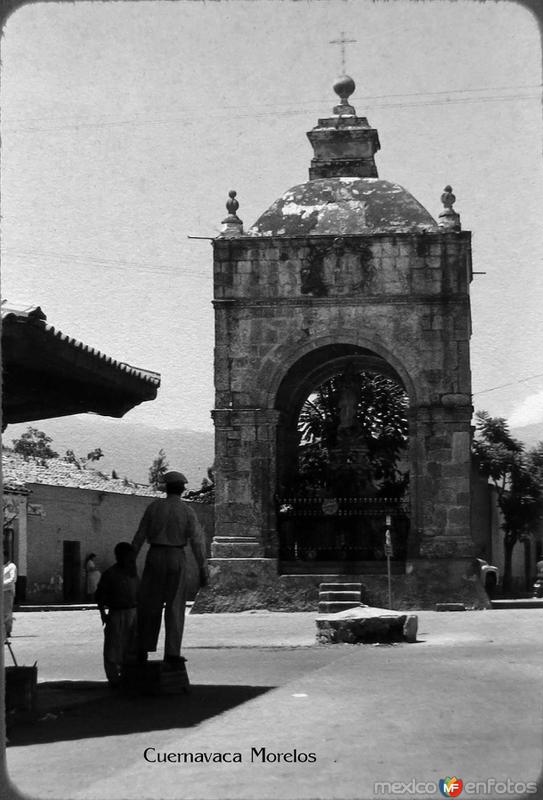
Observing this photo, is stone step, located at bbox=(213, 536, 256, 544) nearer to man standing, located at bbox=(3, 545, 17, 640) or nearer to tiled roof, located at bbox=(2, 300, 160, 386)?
man standing, located at bbox=(3, 545, 17, 640)

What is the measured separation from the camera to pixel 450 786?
235 inches

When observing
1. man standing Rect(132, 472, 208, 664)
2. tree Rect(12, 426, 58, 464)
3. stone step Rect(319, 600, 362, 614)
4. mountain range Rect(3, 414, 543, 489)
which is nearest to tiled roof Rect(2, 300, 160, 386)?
man standing Rect(132, 472, 208, 664)

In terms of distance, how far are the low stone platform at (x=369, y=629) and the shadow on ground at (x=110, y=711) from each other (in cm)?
588

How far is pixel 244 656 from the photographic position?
49.1ft

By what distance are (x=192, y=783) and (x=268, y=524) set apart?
21.1 metres

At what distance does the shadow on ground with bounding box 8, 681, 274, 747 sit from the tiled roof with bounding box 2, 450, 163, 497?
96.6ft

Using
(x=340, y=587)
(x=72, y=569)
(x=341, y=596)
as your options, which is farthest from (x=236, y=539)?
(x=72, y=569)

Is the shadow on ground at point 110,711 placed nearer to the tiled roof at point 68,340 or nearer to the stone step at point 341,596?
the tiled roof at point 68,340

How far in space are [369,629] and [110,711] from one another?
25.5 ft

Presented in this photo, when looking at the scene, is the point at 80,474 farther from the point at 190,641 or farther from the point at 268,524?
the point at 190,641

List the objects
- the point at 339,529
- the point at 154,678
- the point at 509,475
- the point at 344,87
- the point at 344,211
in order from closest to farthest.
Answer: the point at 154,678
the point at 339,529
the point at 344,211
the point at 344,87
the point at 509,475

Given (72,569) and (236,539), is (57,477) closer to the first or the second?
(72,569)

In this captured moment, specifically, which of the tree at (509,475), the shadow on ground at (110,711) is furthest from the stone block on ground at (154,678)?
the tree at (509,475)

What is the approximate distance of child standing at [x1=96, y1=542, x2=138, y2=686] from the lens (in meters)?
11.9
